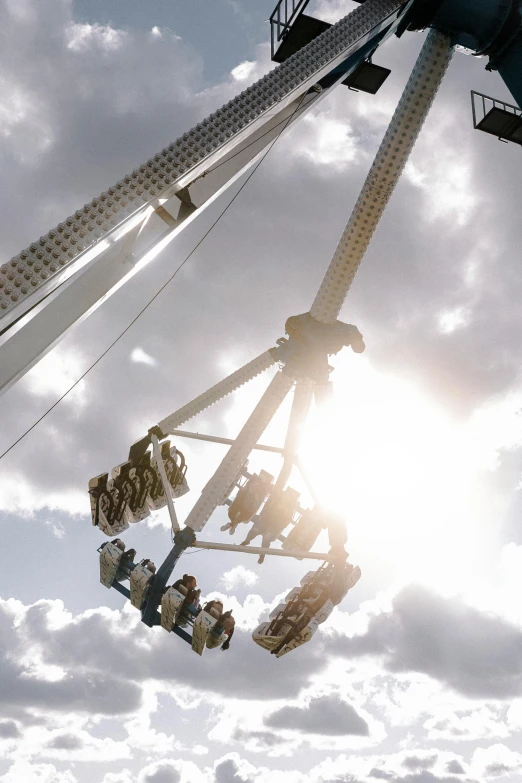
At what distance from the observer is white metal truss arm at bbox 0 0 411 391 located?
7082 mm

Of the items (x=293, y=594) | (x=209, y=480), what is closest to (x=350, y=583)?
(x=293, y=594)

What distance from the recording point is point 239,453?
20469mm

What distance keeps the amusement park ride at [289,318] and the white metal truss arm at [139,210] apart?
0.06ft

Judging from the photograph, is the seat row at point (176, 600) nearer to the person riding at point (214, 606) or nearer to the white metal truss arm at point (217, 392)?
the person riding at point (214, 606)

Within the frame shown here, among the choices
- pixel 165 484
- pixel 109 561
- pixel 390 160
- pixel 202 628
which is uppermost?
pixel 390 160

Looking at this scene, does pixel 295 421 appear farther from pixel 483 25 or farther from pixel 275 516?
pixel 483 25

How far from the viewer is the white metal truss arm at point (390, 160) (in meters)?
14.3

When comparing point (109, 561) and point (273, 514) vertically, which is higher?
point (273, 514)

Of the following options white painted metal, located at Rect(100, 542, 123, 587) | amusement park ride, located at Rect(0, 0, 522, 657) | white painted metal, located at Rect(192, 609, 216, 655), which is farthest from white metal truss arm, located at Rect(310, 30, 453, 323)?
white painted metal, located at Rect(100, 542, 123, 587)

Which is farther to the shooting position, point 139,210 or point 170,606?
point 170,606

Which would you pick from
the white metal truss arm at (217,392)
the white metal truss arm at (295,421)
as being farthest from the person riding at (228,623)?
the white metal truss arm at (217,392)

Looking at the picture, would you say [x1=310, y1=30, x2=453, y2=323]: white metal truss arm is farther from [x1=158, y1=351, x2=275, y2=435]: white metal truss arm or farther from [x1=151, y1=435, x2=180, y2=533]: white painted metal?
[x1=151, y1=435, x2=180, y2=533]: white painted metal

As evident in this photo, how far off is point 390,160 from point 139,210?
915cm

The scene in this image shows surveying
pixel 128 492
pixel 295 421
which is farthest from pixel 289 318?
pixel 128 492
